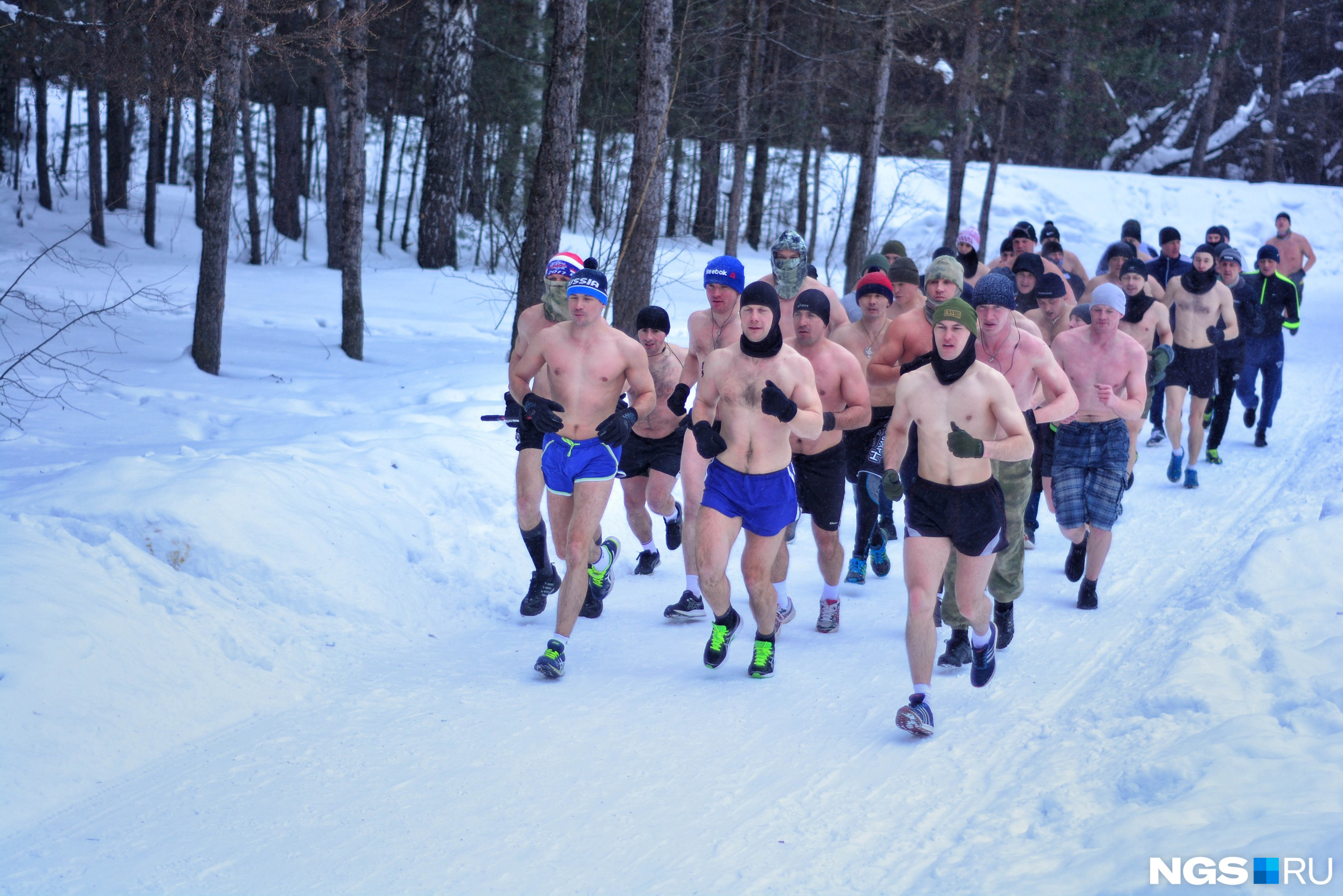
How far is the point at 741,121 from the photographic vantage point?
54.5 feet

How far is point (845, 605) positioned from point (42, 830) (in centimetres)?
443

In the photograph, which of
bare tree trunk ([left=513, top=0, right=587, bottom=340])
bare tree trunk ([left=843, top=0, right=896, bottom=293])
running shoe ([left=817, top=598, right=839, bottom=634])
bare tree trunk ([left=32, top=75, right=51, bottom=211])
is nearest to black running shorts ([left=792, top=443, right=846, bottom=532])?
running shoe ([left=817, top=598, right=839, bottom=634])

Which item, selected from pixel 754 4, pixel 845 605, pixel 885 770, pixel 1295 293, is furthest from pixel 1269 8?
pixel 885 770

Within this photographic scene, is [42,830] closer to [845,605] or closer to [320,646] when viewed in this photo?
[320,646]

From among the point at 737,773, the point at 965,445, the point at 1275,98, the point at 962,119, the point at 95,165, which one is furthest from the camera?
the point at 1275,98

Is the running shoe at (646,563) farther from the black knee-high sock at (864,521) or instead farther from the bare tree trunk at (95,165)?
the bare tree trunk at (95,165)

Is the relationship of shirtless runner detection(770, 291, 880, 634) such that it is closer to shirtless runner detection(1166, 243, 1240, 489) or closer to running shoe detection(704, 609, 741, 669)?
running shoe detection(704, 609, 741, 669)

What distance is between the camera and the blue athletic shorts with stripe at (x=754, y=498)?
521 centimetres

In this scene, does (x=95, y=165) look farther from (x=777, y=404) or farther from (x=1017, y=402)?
(x=1017, y=402)

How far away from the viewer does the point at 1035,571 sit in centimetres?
748

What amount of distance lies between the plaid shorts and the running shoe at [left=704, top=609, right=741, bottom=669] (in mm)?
2584

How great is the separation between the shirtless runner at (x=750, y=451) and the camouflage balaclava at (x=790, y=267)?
1.57m

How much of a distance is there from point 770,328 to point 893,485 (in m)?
1.01

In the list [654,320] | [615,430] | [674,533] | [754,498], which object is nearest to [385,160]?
[674,533]
